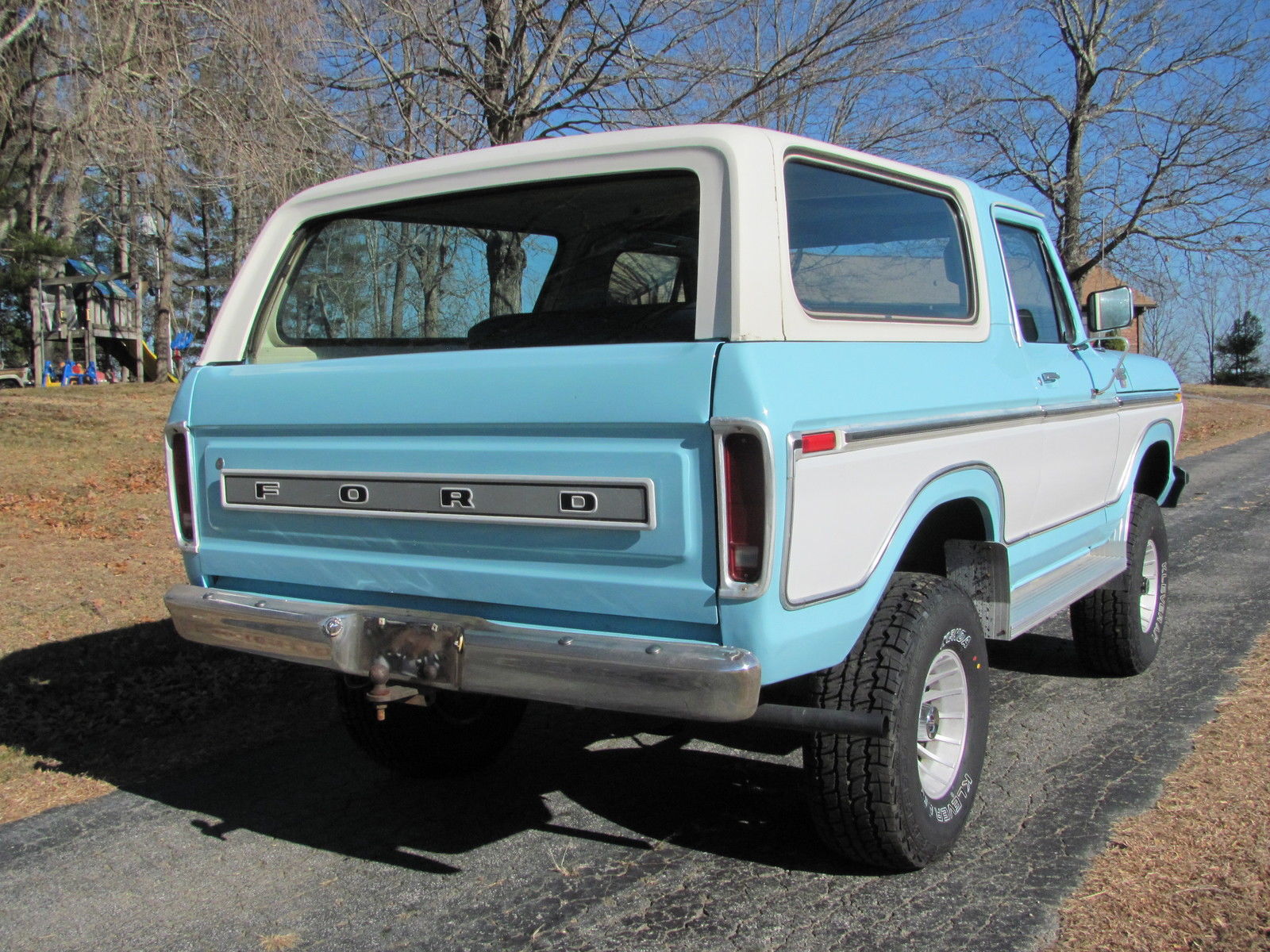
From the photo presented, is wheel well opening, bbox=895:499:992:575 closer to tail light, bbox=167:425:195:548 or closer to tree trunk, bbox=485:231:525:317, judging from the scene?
tree trunk, bbox=485:231:525:317

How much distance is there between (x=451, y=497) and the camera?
311cm

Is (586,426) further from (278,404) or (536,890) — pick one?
(536,890)

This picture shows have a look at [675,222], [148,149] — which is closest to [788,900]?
[675,222]

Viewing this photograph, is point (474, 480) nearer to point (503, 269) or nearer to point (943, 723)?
point (503, 269)

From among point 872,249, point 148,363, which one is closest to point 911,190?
point 872,249

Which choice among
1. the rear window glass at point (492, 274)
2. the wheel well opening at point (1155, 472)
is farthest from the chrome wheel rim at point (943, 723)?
the wheel well opening at point (1155, 472)

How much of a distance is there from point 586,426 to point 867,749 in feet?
3.84

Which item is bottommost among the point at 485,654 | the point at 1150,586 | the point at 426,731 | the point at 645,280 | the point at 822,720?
the point at 426,731

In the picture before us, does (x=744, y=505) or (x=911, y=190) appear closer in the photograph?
(x=744, y=505)

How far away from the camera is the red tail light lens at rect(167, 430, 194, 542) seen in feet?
11.9

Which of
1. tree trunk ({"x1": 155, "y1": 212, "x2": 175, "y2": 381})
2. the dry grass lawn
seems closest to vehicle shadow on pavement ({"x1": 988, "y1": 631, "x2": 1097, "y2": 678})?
the dry grass lawn

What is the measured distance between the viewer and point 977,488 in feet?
11.8

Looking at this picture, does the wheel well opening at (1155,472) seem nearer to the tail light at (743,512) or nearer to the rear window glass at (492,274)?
the rear window glass at (492,274)

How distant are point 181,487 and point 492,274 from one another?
4.05 feet
